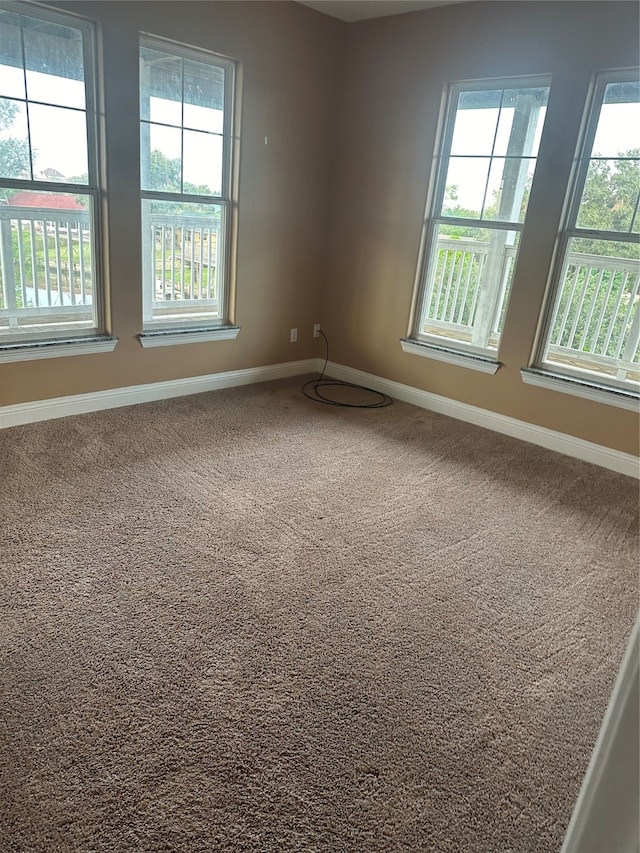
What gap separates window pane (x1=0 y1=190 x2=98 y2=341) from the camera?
10.1 feet

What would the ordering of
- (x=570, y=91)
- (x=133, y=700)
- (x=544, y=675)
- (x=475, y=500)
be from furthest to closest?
(x=570, y=91) < (x=475, y=500) < (x=544, y=675) < (x=133, y=700)

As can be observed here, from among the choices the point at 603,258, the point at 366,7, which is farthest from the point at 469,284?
the point at 366,7

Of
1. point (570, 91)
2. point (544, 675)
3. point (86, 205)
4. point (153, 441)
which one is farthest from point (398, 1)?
point (544, 675)

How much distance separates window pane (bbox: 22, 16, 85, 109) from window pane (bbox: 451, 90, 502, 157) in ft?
7.34

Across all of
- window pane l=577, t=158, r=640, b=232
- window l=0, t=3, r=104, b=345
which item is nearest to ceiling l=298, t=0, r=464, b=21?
window pane l=577, t=158, r=640, b=232

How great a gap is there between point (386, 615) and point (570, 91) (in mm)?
2944

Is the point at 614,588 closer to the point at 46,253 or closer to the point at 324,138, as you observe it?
the point at 46,253

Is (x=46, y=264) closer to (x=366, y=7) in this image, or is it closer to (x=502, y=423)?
(x=366, y=7)

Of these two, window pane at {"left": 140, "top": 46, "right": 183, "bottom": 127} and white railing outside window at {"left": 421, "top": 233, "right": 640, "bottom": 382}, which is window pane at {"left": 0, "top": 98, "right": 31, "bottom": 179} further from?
white railing outside window at {"left": 421, "top": 233, "right": 640, "bottom": 382}

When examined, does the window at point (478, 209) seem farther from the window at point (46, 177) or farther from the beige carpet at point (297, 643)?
the window at point (46, 177)

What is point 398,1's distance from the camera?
3521mm

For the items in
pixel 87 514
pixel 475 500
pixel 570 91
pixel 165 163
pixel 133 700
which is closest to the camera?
pixel 133 700

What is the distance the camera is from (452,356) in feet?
12.9

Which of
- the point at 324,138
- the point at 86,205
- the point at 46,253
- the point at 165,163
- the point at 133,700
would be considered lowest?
the point at 133,700
